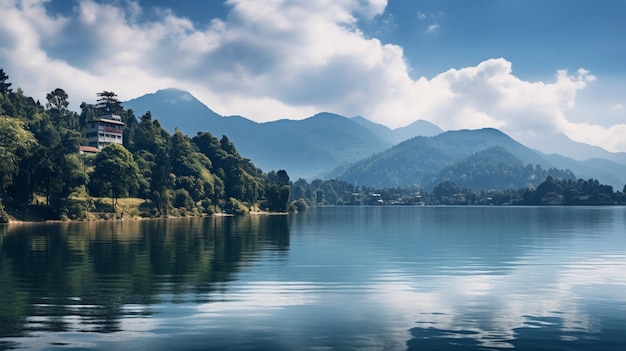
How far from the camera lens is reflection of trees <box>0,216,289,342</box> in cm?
2931

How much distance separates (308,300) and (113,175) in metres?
146

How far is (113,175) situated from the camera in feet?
554

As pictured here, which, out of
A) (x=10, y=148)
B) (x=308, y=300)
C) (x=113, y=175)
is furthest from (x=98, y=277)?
(x=113, y=175)

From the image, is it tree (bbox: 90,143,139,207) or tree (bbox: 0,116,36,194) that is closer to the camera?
tree (bbox: 0,116,36,194)

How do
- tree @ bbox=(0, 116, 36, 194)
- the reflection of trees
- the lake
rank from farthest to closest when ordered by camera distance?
tree @ bbox=(0, 116, 36, 194) → the reflection of trees → the lake

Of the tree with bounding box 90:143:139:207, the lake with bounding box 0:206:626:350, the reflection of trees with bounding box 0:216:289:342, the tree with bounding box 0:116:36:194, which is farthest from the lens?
the tree with bounding box 90:143:139:207

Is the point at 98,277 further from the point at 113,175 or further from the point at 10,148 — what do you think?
the point at 113,175

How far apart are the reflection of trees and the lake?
0.12 m

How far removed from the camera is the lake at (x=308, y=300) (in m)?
25.1

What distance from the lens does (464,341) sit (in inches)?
979

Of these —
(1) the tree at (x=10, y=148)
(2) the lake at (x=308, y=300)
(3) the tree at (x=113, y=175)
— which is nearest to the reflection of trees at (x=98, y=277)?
(2) the lake at (x=308, y=300)

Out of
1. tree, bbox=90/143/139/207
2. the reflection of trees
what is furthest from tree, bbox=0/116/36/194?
the reflection of trees

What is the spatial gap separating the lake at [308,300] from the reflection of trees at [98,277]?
118mm

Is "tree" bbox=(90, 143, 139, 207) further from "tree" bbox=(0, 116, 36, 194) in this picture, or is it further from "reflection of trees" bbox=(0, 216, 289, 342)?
"reflection of trees" bbox=(0, 216, 289, 342)
